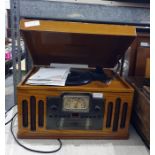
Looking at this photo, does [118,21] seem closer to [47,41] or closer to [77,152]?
[47,41]

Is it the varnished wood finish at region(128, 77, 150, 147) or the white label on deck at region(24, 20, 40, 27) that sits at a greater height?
the white label on deck at region(24, 20, 40, 27)

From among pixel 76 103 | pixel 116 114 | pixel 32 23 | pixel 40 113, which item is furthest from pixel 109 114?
pixel 32 23

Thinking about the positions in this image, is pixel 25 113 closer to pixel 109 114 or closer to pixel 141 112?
pixel 109 114

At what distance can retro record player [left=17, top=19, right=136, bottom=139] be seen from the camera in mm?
652

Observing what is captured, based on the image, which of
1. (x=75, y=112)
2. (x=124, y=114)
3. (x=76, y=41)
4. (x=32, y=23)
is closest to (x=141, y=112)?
(x=124, y=114)

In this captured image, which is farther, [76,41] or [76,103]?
[76,41]

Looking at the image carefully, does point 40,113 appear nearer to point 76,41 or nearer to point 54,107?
point 54,107

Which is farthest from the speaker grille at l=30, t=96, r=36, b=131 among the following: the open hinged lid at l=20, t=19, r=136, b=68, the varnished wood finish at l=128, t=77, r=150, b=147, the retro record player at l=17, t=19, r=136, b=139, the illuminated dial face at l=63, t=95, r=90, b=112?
the varnished wood finish at l=128, t=77, r=150, b=147

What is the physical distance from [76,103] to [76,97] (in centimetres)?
2

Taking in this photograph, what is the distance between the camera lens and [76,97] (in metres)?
0.68

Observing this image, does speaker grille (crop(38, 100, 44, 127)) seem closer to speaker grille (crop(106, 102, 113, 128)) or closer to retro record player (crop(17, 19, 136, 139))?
retro record player (crop(17, 19, 136, 139))

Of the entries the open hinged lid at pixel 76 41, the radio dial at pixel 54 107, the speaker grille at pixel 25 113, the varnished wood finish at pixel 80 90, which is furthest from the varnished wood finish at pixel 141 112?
the speaker grille at pixel 25 113

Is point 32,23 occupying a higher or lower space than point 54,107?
higher
